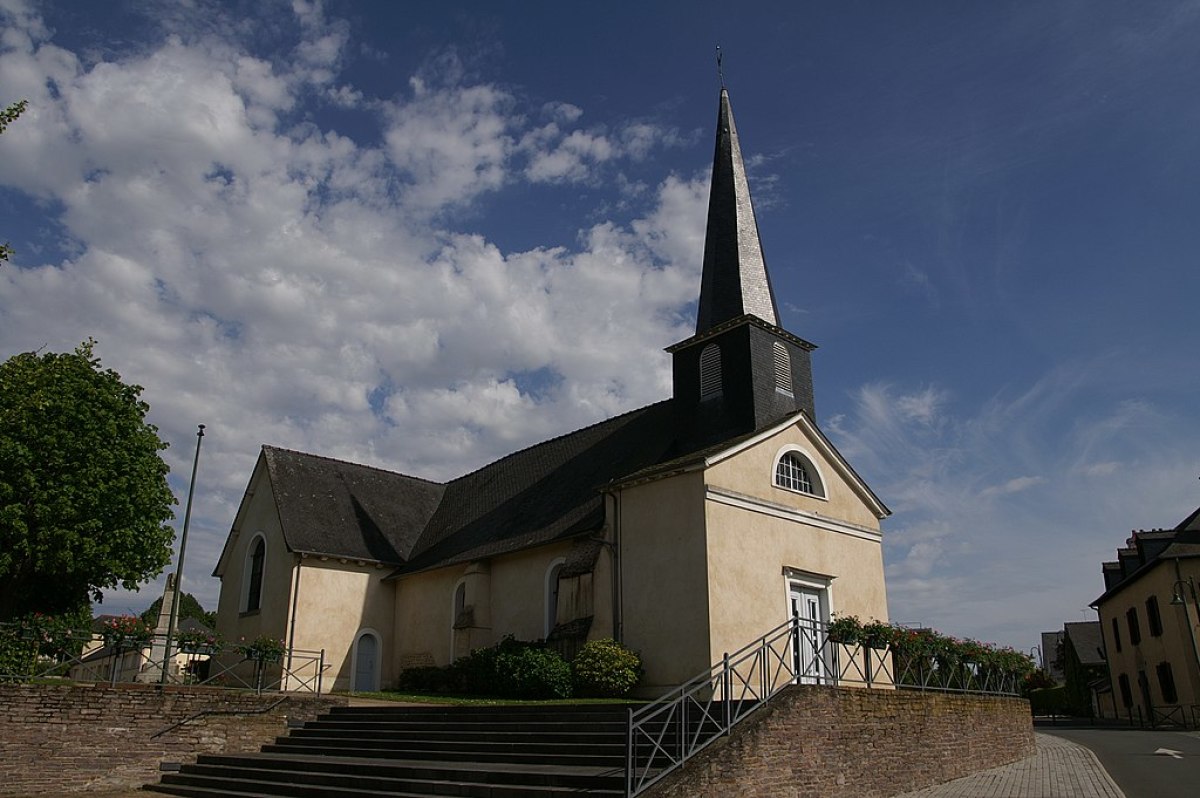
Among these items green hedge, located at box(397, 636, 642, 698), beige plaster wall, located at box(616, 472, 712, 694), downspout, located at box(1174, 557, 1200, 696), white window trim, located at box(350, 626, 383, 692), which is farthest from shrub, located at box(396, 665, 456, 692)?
downspout, located at box(1174, 557, 1200, 696)

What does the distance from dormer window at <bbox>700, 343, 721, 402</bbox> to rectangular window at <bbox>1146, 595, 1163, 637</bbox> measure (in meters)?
26.1

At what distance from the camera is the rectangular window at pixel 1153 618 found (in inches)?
1475

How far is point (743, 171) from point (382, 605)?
58.1 feet

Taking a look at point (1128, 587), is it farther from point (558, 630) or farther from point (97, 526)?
point (97, 526)

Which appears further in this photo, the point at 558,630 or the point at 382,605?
the point at 382,605

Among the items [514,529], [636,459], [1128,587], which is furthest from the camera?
[1128,587]

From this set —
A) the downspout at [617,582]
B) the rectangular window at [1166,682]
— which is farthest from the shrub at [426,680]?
the rectangular window at [1166,682]

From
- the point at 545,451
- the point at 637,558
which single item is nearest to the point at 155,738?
the point at 637,558

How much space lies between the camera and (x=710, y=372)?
2377cm

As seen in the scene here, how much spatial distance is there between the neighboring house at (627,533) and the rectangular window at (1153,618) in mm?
21433

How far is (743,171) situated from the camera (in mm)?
27312

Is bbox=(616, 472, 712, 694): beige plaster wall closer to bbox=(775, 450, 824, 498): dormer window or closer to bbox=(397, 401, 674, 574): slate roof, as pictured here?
bbox=(397, 401, 674, 574): slate roof

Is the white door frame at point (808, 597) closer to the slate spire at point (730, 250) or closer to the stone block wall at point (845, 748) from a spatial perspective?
the stone block wall at point (845, 748)

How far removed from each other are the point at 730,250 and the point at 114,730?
737 inches
